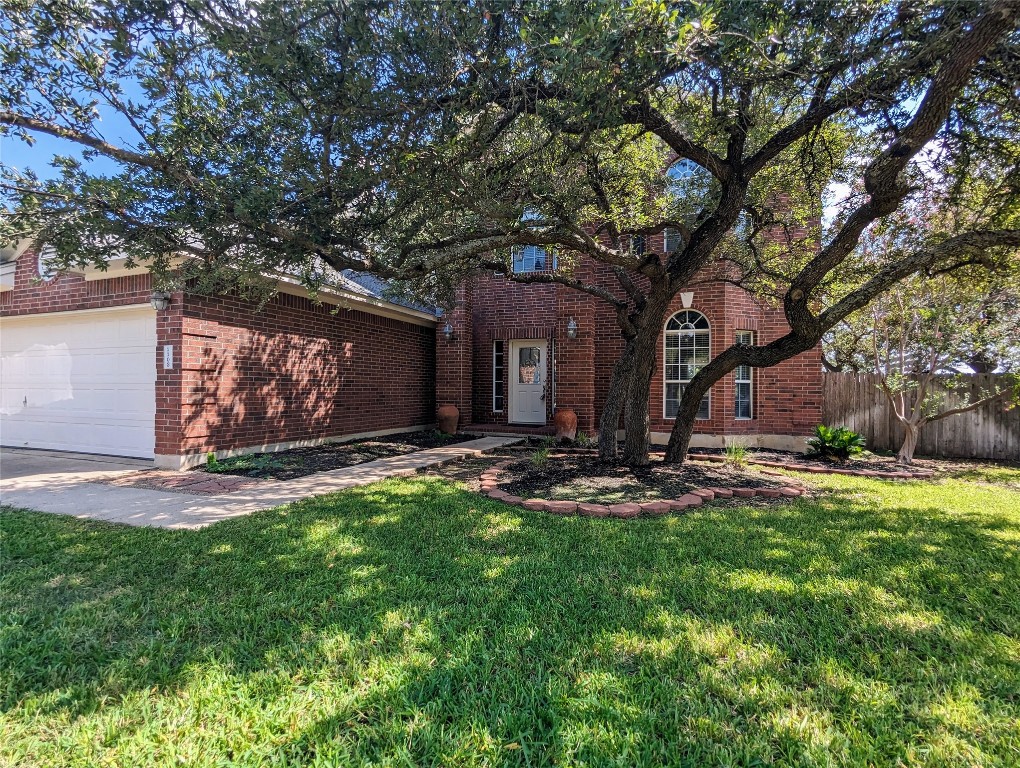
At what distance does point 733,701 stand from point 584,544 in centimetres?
193

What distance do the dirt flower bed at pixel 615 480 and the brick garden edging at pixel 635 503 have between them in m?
0.14

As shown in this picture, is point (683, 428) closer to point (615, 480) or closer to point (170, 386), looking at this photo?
point (615, 480)

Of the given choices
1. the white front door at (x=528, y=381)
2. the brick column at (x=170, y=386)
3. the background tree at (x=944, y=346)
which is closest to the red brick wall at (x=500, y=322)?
the white front door at (x=528, y=381)

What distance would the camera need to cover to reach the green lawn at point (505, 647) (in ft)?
5.93

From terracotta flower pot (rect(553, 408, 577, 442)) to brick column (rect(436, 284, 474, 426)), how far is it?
2.75m

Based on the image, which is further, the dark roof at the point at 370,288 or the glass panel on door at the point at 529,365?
the glass panel on door at the point at 529,365

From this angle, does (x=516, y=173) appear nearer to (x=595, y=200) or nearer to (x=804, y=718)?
(x=595, y=200)

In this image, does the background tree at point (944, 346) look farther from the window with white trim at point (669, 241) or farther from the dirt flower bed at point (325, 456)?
the dirt flower bed at point (325, 456)

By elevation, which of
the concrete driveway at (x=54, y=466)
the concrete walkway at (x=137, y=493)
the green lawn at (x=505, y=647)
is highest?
the concrete driveway at (x=54, y=466)

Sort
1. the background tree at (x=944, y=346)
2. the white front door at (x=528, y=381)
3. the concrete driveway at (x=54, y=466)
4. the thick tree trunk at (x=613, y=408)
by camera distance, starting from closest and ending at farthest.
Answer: the concrete driveway at (x=54, y=466) → the thick tree trunk at (x=613, y=408) → the background tree at (x=944, y=346) → the white front door at (x=528, y=381)

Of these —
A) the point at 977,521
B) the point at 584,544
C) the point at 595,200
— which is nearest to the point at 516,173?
the point at 595,200

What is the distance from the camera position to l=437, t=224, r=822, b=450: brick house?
9516 mm

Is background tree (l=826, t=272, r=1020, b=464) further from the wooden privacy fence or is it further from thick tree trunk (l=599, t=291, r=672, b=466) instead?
thick tree trunk (l=599, t=291, r=672, b=466)

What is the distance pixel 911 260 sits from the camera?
523 centimetres
